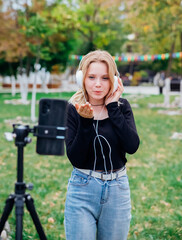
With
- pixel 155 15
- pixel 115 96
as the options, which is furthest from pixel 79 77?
pixel 155 15

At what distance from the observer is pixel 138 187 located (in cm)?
532

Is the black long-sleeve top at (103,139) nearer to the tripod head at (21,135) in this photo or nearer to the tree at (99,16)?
the tripod head at (21,135)

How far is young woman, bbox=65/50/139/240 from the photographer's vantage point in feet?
6.82

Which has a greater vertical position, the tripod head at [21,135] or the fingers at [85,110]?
the fingers at [85,110]

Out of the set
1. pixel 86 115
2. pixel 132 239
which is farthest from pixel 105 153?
pixel 132 239

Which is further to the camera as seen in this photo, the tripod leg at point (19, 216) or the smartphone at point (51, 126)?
the tripod leg at point (19, 216)

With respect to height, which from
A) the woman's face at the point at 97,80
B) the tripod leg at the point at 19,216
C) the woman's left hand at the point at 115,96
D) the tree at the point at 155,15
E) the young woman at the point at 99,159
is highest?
the tree at the point at 155,15

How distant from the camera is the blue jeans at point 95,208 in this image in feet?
6.81

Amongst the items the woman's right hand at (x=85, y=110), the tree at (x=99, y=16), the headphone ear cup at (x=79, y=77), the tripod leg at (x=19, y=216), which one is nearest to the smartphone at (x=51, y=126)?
the woman's right hand at (x=85, y=110)

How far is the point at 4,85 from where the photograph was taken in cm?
3894

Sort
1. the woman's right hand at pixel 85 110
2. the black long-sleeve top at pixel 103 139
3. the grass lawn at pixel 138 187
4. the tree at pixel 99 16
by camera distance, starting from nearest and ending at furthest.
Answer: the woman's right hand at pixel 85 110 → the black long-sleeve top at pixel 103 139 → the grass lawn at pixel 138 187 → the tree at pixel 99 16

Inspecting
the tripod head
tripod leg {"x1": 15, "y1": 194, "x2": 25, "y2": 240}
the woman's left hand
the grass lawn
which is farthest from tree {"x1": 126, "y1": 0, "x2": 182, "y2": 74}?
tripod leg {"x1": 15, "y1": 194, "x2": 25, "y2": 240}

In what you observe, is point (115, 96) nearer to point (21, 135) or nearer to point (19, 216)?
point (21, 135)

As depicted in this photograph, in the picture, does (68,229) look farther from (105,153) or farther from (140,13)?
(140,13)
